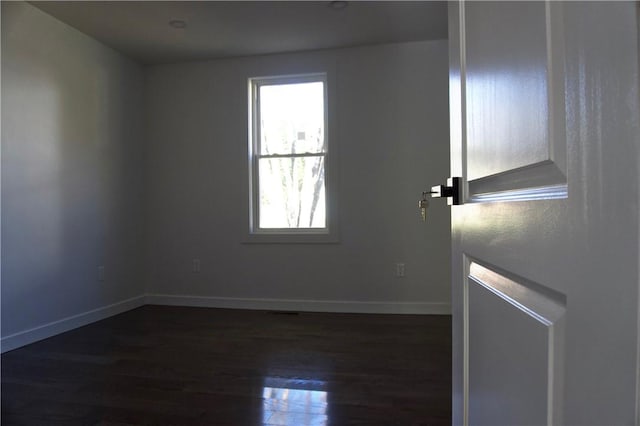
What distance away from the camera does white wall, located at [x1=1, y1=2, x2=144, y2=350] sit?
10.2 feet

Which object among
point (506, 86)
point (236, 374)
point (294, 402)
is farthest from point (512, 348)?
point (236, 374)

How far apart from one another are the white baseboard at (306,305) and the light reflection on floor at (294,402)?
176cm

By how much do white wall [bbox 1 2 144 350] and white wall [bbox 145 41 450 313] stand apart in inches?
14.4

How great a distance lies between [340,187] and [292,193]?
528 millimetres

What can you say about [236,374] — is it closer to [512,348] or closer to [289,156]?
[512,348]

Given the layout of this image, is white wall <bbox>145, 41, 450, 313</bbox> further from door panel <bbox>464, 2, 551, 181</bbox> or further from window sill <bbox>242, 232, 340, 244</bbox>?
door panel <bbox>464, 2, 551, 181</bbox>

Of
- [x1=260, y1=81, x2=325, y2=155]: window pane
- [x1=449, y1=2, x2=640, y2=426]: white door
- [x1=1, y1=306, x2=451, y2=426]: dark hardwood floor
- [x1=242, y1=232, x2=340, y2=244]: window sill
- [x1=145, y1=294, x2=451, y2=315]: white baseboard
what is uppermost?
[x1=260, y1=81, x2=325, y2=155]: window pane

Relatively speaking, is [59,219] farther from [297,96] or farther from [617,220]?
[617,220]

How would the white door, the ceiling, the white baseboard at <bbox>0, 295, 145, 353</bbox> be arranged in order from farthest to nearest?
the ceiling
the white baseboard at <bbox>0, 295, 145, 353</bbox>
the white door

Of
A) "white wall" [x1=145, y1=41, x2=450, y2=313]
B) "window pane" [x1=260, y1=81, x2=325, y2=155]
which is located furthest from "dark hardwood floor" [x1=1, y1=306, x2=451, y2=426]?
"window pane" [x1=260, y1=81, x2=325, y2=155]

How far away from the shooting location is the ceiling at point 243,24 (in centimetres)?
329

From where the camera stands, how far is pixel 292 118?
14.4ft

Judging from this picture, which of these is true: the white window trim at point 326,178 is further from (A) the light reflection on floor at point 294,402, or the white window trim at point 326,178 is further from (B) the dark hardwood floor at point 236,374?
(A) the light reflection on floor at point 294,402

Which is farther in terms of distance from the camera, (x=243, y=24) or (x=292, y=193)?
(x=292, y=193)
